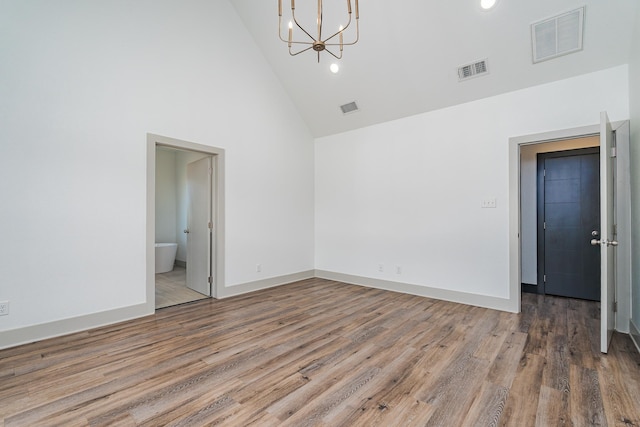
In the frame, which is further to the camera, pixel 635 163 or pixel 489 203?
pixel 489 203

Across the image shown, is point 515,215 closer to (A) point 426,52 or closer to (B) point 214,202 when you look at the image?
(A) point 426,52

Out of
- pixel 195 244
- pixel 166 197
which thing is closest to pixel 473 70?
pixel 195 244

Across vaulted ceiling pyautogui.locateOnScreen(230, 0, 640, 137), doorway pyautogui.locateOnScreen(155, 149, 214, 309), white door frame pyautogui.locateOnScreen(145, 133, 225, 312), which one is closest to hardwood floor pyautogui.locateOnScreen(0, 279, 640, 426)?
white door frame pyautogui.locateOnScreen(145, 133, 225, 312)

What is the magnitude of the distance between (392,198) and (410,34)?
87.9 inches

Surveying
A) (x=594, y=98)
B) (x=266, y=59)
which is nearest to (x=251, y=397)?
(x=594, y=98)

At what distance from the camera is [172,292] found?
457 cm

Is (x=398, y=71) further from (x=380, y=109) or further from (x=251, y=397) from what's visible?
(x=251, y=397)

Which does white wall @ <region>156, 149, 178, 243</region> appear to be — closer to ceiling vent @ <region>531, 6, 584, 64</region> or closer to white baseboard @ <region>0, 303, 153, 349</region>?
white baseboard @ <region>0, 303, 153, 349</region>

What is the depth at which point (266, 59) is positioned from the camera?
4.84 metres

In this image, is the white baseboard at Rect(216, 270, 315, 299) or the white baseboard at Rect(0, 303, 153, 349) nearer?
the white baseboard at Rect(0, 303, 153, 349)

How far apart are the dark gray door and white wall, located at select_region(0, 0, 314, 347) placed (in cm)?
456

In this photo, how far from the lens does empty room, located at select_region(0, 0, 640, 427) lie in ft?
6.81

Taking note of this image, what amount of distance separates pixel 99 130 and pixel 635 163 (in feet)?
17.6

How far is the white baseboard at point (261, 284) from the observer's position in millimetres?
4285
